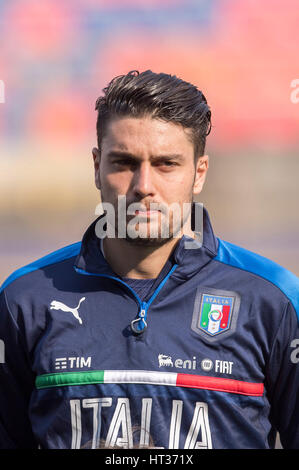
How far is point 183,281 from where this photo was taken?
2775mm

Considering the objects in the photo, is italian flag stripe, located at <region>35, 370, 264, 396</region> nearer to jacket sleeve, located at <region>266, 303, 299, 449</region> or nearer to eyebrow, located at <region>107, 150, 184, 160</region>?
jacket sleeve, located at <region>266, 303, 299, 449</region>

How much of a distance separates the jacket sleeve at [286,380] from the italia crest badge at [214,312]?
8.0 inches

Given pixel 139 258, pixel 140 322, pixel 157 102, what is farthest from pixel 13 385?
pixel 157 102

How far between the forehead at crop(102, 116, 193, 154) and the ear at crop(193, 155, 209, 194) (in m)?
0.14

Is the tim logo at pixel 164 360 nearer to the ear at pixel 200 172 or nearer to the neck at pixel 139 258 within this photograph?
the neck at pixel 139 258

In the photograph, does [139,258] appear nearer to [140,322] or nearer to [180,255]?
[180,255]

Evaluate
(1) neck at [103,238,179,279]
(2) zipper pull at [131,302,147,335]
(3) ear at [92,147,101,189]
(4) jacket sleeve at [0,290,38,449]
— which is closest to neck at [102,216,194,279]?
(1) neck at [103,238,179,279]

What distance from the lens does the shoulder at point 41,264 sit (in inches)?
116

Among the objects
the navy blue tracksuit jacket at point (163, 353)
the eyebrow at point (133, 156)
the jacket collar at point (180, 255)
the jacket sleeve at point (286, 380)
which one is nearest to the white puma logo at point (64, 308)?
the navy blue tracksuit jacket at point (163, 353)

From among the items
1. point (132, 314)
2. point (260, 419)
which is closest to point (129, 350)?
point (132, 314)

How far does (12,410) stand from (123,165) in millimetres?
1226

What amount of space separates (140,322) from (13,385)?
0.69m

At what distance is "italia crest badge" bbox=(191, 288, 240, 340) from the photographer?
2.70 metres

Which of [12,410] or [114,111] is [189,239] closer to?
[114,111]
